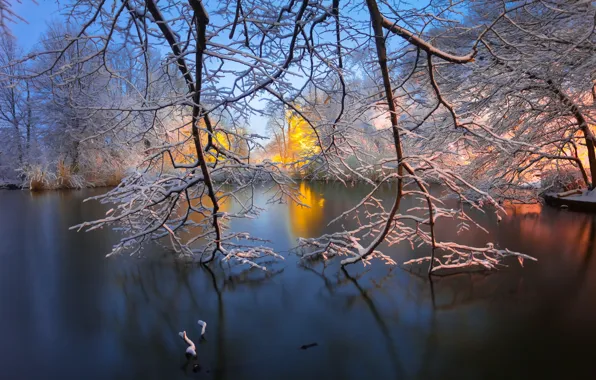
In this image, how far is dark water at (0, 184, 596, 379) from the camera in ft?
4.64

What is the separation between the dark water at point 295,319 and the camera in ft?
4.64

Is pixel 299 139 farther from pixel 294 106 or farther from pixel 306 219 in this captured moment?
pixel 294 106

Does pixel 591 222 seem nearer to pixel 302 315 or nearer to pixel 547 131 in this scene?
pixel 547 131

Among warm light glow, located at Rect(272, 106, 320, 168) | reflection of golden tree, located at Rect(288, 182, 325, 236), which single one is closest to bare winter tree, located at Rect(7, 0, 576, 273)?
warm light glow, located at Rect(272, 106, 320, 168)

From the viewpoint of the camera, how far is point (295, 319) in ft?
6.10

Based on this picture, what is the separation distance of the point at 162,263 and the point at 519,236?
12.9ft

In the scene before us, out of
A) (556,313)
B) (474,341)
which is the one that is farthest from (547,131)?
(474,341)

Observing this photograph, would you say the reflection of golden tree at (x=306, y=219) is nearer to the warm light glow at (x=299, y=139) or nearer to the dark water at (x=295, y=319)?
the warm light glow at (x=299, y=139)

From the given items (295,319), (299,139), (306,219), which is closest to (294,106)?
(295,319)

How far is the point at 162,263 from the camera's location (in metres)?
2.98

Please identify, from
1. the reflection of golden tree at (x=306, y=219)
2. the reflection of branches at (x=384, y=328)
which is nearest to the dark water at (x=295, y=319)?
the reflection of branches at (x=384, y=328)

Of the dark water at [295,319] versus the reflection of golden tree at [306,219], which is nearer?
the dark water at [295,319]

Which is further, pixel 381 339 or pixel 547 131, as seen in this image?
pixel 547 131

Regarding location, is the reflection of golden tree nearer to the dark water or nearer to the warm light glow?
the warm light glow
